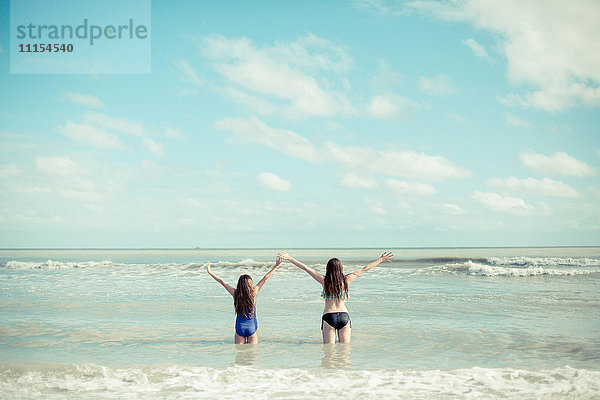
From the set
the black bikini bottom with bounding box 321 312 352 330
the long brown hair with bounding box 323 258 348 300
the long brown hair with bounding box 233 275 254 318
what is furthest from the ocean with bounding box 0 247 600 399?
the long brown hair with bounding box 323 258 348 300

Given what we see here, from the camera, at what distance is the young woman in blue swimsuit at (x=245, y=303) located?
784 cm

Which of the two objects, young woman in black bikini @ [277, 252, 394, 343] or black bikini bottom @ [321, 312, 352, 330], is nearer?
young woman in black bikini @ [277, 252, 394, 343]

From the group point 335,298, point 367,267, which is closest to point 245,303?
point 335,298

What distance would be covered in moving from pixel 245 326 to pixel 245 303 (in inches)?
25.6

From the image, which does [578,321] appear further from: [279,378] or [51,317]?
[51,317]

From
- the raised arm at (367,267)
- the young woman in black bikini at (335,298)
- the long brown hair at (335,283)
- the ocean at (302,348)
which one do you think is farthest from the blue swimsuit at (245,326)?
the raised arm at (367,267)

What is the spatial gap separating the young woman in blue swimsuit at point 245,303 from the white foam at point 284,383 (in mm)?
1305

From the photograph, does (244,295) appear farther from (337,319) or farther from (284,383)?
(284,383)

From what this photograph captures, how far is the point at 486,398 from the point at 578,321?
7.21m

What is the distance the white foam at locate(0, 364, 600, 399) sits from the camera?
5617 mm

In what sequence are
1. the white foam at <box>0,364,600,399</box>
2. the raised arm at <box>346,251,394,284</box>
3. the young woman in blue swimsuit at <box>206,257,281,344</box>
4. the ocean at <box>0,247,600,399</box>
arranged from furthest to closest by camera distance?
the raised arm at <box>346,251,394,284</box> < the young woman in blue swimsuit at <box>206,257,281,344</box> < the ocean at <box>0,247,600,399</box> < the white foam at <box>0,364,600,399</box>

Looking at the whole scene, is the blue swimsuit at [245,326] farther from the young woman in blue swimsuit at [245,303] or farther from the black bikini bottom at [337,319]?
the black bikini bottom at [337,319]

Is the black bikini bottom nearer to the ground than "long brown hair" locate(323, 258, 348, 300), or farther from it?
nearer to the ground

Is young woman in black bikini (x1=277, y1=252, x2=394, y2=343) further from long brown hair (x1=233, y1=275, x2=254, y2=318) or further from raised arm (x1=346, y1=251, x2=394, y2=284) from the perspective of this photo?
long brown hair (x1=233, y1=275, x2=254, y2=318)
